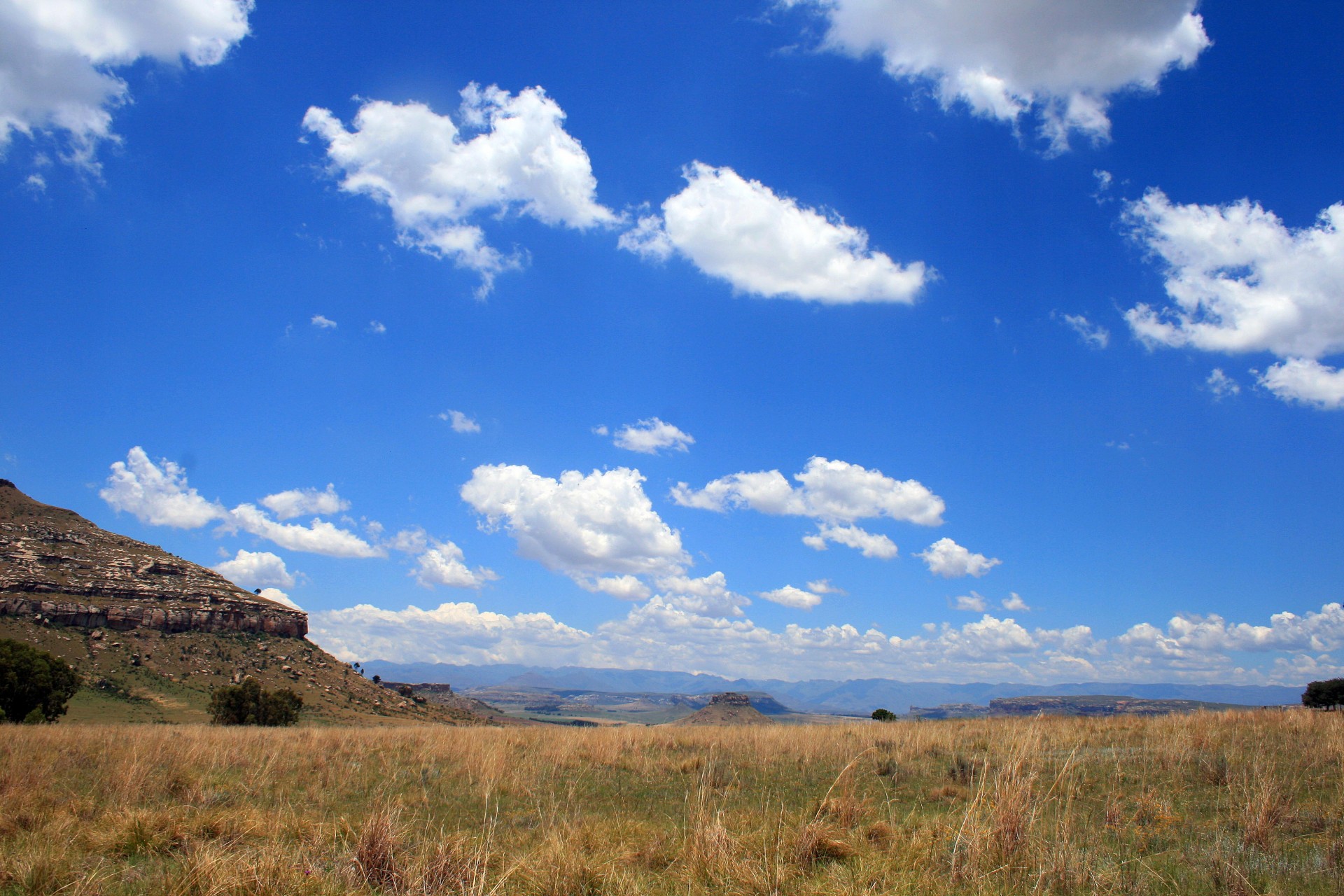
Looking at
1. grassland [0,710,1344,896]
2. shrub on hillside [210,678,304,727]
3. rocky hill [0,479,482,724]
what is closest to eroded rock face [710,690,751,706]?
rocky hill [0,479,482,724]

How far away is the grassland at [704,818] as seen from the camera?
Result: 180 inches

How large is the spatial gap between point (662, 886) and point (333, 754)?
420 inches

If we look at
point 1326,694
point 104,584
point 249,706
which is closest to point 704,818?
point 1326,694

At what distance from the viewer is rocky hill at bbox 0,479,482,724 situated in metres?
72.4

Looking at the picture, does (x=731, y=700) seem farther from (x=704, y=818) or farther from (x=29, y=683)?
(x=704, y=818)

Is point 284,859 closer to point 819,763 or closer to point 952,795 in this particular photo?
point 952,795

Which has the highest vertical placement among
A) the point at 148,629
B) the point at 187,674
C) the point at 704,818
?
the point at 704,818

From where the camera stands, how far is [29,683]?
37281 millimetres

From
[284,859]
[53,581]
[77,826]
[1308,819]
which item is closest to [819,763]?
[1308,819]

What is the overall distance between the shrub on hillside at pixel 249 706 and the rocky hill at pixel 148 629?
19.9 m

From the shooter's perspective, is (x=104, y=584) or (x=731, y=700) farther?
(x=731, y=700)

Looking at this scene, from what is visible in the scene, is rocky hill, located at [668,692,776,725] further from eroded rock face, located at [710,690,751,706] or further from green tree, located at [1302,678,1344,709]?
green tree, located at [1302,678,1344,709]

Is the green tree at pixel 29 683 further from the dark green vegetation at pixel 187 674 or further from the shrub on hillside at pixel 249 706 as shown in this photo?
the dark green vegetation at pixel 187 674

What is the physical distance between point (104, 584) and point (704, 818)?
11471cm
